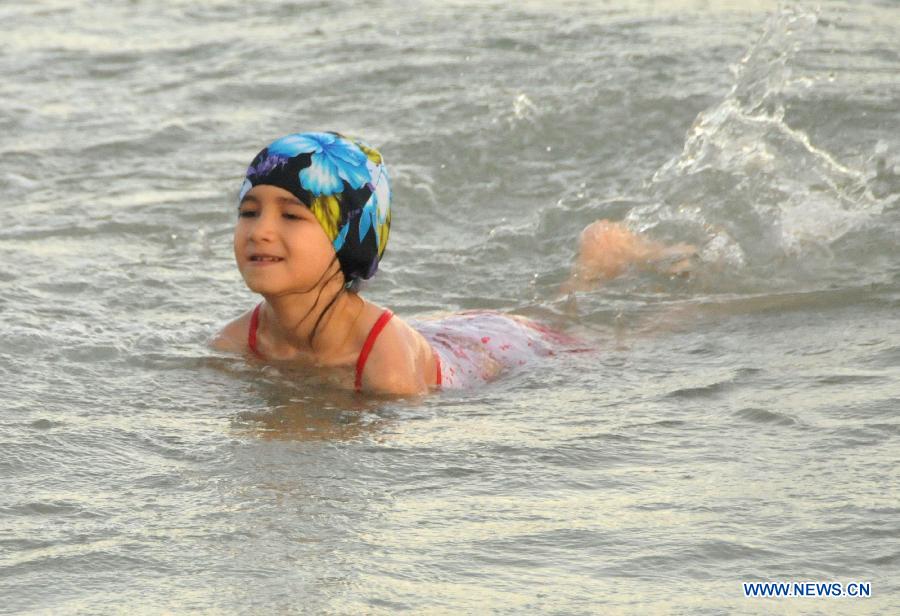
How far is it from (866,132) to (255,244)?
15.1 feet

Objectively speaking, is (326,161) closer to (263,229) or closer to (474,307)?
(263,229)

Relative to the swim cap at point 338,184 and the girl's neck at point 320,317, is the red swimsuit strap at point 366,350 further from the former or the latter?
the swim cap at point 338,184

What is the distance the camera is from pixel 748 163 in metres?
8.41

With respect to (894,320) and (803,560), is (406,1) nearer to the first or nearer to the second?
(894,320)

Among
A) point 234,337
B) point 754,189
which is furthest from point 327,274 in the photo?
point 754,189

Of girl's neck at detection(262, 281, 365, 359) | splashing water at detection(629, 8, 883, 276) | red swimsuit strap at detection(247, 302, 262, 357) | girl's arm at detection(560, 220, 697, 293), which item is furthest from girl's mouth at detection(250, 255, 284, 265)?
splashing water at detection(629, 8, 883, 276)

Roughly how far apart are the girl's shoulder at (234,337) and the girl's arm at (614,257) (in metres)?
1.80

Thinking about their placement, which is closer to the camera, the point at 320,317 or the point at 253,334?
the point at 320,317

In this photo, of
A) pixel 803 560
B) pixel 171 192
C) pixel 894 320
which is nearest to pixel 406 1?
pixel 171 192

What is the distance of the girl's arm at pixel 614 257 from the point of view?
7422 millimetres

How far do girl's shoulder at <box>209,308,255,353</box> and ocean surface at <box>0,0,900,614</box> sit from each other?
A: 0.23ft

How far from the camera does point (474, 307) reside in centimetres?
724

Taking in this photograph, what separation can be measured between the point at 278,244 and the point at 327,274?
257 millimetres

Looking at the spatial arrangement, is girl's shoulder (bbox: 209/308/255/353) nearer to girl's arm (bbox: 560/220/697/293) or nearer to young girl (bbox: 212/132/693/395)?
young girl (bbox: 212/132/693/395)
